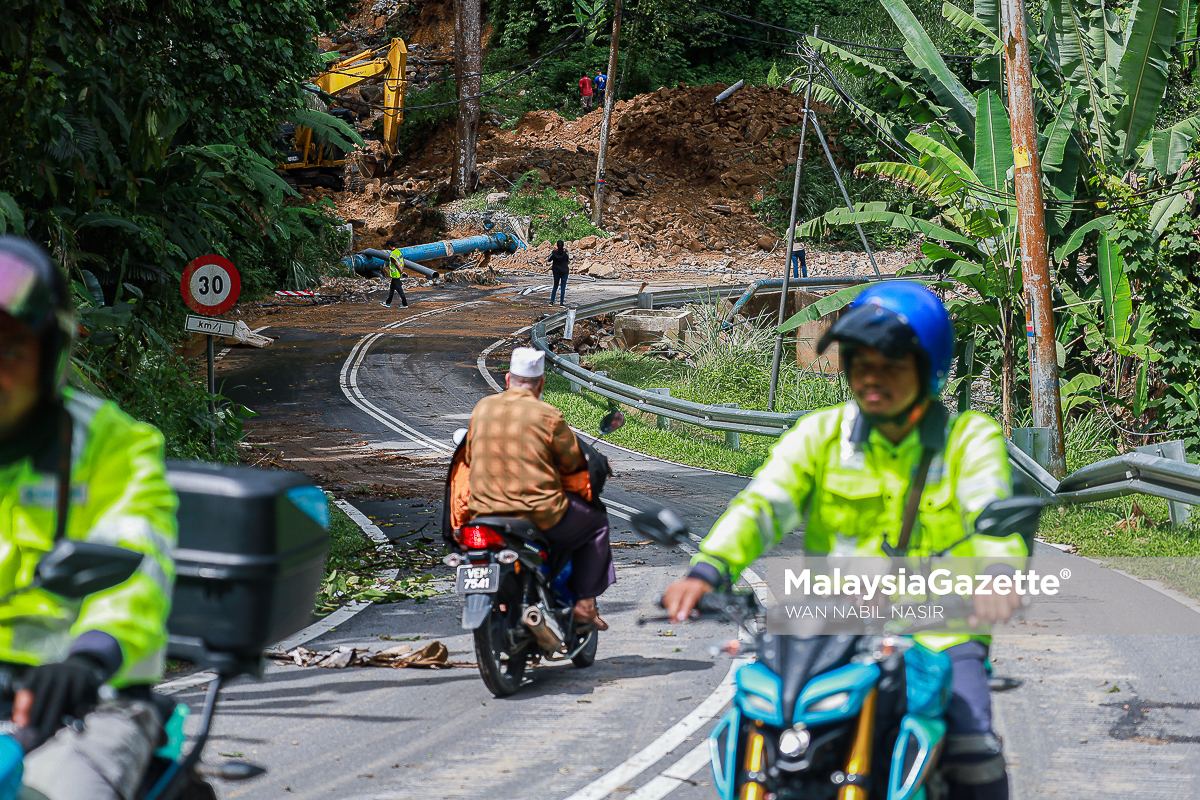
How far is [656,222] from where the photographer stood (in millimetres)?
41906

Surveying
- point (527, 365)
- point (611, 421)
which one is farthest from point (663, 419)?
point (611, 421)

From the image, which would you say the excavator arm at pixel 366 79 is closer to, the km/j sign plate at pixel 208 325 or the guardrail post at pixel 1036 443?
the km/j sign plate at pixel 208 325

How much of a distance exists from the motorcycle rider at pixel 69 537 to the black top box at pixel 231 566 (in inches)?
9.3

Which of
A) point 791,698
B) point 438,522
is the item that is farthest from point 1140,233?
point 791,698

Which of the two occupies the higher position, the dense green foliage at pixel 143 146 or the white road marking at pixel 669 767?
the dense green foliage at pixel 143 146

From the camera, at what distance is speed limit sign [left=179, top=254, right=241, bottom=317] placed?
12.1 m

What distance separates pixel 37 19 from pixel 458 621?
16.7 feet

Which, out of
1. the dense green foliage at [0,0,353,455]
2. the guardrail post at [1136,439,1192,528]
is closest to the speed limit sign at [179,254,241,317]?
the dense green foliage at [0,0,353,455]

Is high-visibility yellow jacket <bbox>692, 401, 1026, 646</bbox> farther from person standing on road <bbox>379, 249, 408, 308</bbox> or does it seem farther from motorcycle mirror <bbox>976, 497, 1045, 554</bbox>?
person standing on road <bbox>379, 249, 408, 308</bbox>

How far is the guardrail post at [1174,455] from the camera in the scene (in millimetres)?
8945

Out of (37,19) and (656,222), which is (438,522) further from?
(656,222)

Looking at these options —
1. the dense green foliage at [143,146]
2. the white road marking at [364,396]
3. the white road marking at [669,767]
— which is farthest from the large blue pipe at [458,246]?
the white road marking at [669,767]

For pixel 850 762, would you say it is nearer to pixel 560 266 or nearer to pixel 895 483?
pixel 895 483

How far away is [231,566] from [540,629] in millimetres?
3775
